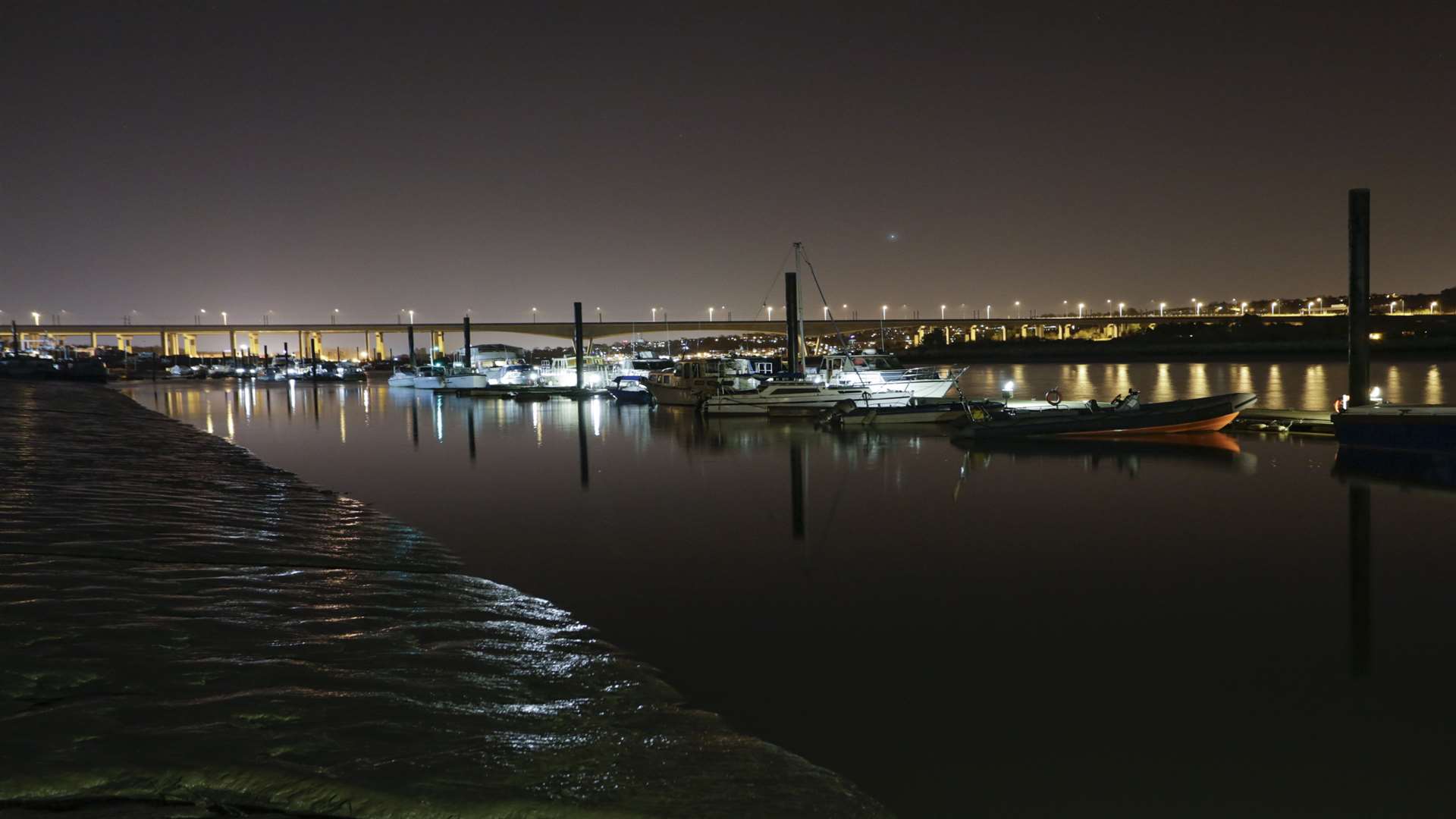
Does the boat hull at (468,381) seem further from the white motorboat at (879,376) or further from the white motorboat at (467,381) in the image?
the white motorboat at (879,376)

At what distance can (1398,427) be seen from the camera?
714 inches

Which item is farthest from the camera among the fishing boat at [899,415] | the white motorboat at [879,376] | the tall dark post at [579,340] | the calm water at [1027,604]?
the tall dark post at [579,340]

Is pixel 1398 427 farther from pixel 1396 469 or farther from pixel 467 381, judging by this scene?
pixel 467 381

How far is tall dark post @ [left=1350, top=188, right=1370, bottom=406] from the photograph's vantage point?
2023cm

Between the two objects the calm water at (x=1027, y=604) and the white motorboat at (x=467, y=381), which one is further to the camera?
the white motorboat at (x=467, y=381)

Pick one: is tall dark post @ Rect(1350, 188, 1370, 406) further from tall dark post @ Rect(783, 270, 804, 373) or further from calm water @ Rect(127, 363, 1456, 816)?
tall dark post @ Rect(783, 270, 804, 373)

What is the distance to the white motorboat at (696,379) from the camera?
38.5 metres

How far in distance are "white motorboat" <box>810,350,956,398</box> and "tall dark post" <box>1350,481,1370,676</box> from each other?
18.9 m

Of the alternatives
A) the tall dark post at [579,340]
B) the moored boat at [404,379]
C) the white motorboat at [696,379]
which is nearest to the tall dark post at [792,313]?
the white motorboat at [696,379]

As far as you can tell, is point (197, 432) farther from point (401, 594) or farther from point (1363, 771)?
point (1363, 771)

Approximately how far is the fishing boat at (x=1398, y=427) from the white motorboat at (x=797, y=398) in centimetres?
1405

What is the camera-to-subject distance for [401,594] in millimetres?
8055

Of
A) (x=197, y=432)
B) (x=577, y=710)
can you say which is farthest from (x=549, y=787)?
(x=197, y=432)

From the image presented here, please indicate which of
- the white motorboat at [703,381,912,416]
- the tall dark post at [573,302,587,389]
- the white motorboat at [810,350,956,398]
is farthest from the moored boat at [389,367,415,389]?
the white motorboat at [810,350,956,398]
